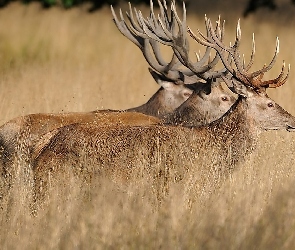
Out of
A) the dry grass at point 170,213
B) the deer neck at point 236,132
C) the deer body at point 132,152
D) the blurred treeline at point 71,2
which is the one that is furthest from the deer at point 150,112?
the blurred treeline at point 71,2

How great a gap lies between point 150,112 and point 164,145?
339 centimetres

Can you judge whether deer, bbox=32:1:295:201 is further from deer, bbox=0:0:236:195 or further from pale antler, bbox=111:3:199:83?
pale antler, bbox=111:3:199:83

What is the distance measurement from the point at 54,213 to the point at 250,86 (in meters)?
2.82

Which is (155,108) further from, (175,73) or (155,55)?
(155,55)

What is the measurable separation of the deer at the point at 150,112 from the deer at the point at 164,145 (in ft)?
1.11

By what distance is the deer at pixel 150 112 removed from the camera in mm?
8906

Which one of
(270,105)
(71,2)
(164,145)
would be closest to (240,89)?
(270,105)

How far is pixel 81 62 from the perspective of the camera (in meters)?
16.3

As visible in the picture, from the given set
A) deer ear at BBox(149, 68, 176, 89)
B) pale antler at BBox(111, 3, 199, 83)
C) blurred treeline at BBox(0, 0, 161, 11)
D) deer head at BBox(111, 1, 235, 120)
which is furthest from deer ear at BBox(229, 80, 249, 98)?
blurred treeline at BBox(0, 0, 161, 11)

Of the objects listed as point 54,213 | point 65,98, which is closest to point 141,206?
point 54,213

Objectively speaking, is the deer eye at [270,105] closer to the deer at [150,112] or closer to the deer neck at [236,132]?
the deer neck at [236,132]

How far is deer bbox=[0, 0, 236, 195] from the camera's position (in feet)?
29.2

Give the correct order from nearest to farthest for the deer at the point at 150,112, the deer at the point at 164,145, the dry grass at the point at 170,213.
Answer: the dry grass at the point at 170,213 < the deer at the point at 164,145 < the deer at the point at 150,112

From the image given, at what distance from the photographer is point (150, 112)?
35.6 ft
